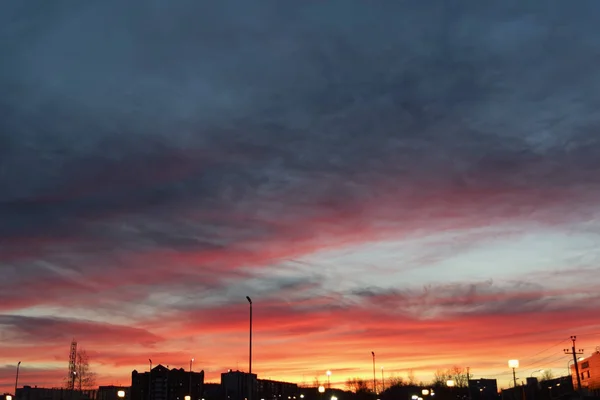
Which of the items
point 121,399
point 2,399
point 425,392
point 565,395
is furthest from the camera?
point 565,395

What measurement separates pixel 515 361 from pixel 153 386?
4861 inches

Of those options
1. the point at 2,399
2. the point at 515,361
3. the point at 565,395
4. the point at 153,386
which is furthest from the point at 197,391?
the point at 515,361

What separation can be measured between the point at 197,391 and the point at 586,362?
113 meters

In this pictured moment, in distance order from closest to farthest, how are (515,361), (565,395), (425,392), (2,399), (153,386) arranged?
(515,361) → (425,392) → (153,386) → (2,399) → (565,395)

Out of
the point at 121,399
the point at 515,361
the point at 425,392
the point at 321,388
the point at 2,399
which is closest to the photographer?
the point at 515,361

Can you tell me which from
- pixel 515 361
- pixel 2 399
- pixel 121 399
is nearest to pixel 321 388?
pixel 121 399

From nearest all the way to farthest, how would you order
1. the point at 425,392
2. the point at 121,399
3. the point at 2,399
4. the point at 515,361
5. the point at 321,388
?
the point at 515,361 < the point at 121,399 < the point at 321,388 < the point at 425,392 < the point at 2,399

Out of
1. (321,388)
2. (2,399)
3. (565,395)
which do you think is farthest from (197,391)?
(321,388)

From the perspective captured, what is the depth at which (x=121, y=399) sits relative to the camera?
242 feet

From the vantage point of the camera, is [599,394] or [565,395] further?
[565,395]

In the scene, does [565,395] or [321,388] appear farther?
[565,395]

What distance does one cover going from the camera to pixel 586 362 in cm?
19462

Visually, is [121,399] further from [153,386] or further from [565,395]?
[565,395]

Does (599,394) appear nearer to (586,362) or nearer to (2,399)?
(586,362)
